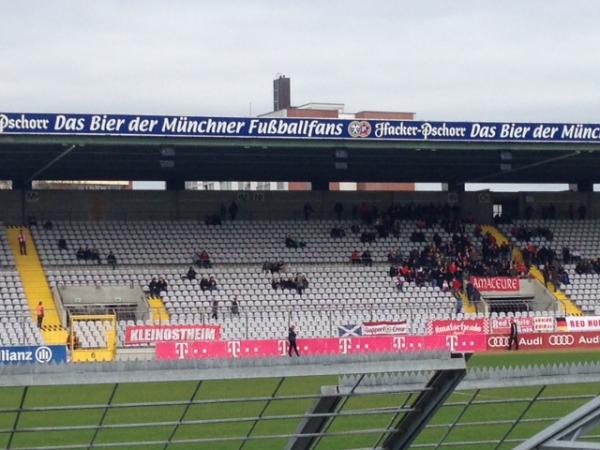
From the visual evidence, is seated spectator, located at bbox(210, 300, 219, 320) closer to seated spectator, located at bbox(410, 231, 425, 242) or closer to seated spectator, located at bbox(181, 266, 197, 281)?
seated spectator, located at bbox(181, 266, 197, 281)

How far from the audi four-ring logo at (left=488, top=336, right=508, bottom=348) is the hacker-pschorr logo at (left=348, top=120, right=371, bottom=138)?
9.22 meters

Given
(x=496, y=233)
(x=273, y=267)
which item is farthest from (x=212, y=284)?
→ (x=496, y=233)

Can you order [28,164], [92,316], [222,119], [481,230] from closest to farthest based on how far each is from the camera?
[92,316], [222,119], [28,164], [481,230]

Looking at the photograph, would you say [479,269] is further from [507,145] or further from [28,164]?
[28,164]

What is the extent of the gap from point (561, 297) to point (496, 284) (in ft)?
9.39

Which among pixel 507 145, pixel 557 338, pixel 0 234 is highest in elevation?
pixel 507 145

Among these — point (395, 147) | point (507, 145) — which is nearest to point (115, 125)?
point (395, 147)

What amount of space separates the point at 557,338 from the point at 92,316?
17150mm

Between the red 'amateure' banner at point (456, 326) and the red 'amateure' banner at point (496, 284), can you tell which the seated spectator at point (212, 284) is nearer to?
the red 'amateure' banner at point (456, 326)

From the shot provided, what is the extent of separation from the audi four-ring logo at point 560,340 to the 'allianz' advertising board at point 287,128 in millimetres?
8404

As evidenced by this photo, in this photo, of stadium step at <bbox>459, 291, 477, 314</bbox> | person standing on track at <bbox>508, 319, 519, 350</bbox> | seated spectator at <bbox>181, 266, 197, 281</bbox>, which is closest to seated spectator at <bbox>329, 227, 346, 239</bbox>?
stadium step at <bbox>459, 291, 477, 314</bbox>

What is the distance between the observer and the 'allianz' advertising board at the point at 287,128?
46.5 metres

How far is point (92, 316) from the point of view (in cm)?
4541

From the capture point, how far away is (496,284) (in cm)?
5384
